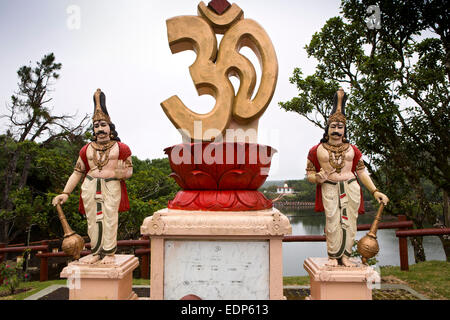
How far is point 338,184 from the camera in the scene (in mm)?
3395

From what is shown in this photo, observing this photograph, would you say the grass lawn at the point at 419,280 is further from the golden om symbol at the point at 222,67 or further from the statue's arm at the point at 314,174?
the golden om symbol at the point at 222,67

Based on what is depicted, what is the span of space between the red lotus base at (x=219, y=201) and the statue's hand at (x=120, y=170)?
2.28ft

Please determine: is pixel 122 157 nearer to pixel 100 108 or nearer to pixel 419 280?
pixel 100 108

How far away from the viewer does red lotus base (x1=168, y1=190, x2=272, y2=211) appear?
11.0 ft

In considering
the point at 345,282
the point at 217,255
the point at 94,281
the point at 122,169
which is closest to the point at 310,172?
the point at 345,282

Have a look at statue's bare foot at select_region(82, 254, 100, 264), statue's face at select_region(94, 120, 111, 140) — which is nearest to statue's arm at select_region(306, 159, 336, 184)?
statue's face at select_region(94, 120, 111, 140)

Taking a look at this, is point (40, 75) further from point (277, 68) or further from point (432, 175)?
point (432, 175)

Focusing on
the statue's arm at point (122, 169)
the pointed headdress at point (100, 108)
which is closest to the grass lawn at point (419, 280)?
the statue's arm at point (122, 169)

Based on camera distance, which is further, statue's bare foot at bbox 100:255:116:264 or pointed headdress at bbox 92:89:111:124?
pointed headdress at bbox 92:89:111:124

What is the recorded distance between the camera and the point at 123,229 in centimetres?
852

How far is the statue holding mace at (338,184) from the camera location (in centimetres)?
332

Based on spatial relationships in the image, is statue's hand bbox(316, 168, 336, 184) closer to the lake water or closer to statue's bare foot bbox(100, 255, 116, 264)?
statue's bare foot bbox(100, 255, 116, 264)

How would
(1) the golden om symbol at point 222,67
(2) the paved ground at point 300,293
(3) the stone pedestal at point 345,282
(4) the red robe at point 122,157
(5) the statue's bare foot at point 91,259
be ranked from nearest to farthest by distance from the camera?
(3) the stone pedestal at point 345,282 < (5) the statue's bare foot at point 91,259 < (4) the red robe at point 122,157 < (1) the golden om symbol at point 222,67 < (2) the paved ground at point 300,293

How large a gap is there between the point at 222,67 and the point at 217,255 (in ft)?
7.84
